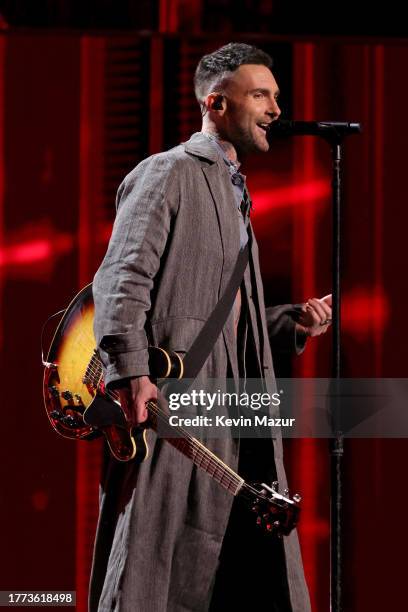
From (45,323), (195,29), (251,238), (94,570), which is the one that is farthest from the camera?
(195,29)

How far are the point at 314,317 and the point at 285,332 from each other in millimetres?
102

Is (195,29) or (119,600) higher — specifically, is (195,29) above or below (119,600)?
above

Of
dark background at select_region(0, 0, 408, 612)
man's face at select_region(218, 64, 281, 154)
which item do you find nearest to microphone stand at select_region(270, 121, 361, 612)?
man's face at select_region(218, 64, 281, 154)

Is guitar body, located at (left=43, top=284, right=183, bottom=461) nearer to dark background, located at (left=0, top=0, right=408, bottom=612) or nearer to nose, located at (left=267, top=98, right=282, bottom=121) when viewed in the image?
dark background, located at (left=0, top=0, right=408, bottom=612)

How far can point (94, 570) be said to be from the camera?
2465 mm

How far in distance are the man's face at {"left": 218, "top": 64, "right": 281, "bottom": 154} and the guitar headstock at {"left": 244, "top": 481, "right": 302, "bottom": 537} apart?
0.91m

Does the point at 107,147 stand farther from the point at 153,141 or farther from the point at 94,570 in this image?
the point at 94,570

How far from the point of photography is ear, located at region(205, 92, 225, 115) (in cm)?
276

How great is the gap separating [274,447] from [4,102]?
4.83ft

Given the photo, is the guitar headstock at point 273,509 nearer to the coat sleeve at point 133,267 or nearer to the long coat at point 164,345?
the long coat at point 164,345

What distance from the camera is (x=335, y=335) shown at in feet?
8.11

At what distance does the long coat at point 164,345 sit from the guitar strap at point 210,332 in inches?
0.8

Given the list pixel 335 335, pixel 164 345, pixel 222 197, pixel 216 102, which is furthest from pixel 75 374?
pixel 216 102

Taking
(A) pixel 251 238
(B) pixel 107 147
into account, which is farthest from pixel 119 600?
(B) pixel 107 147
